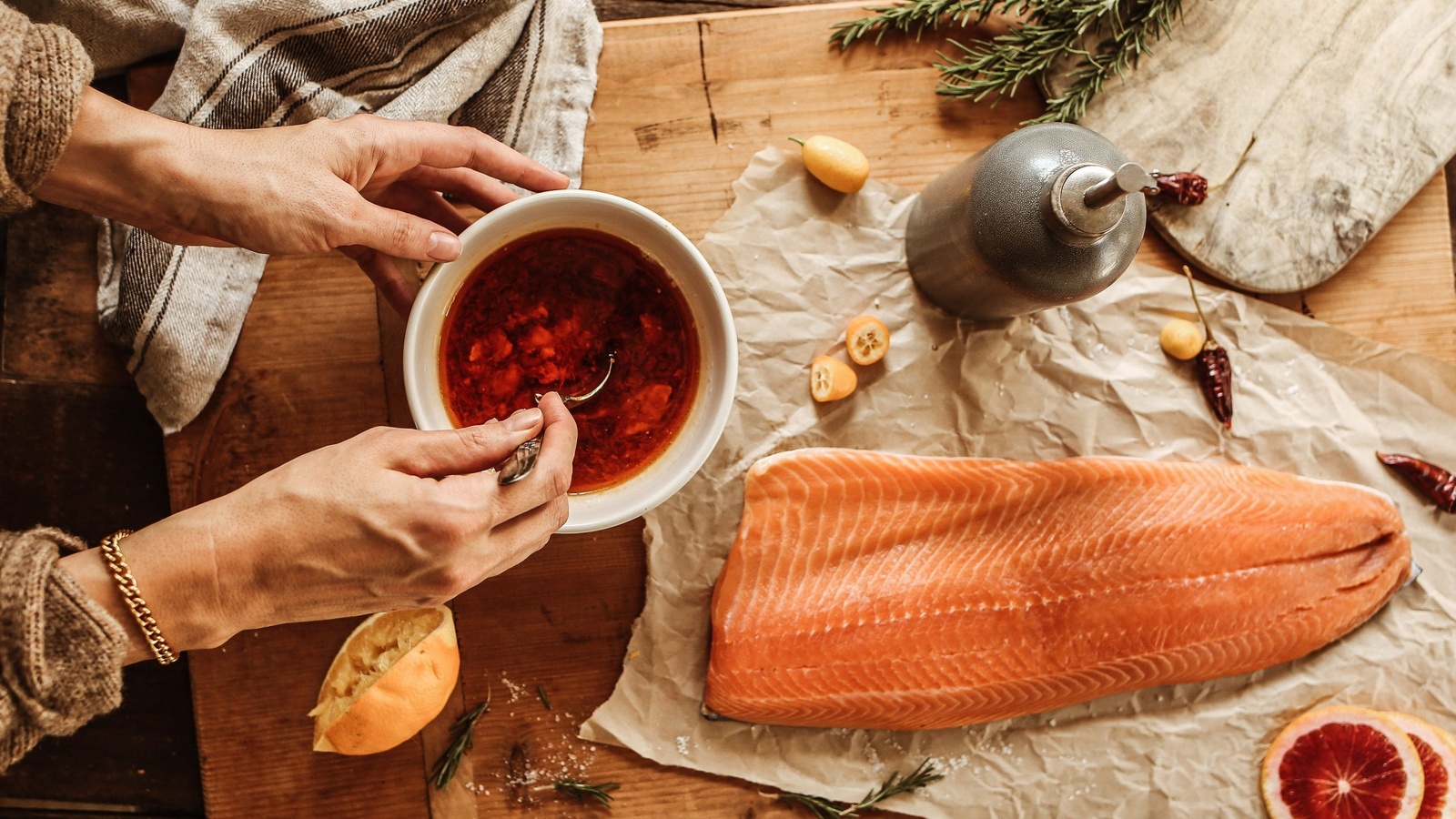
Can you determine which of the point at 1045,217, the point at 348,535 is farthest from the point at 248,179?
the point at 1045,217

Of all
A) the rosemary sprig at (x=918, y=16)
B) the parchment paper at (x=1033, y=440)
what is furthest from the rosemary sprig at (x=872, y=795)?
the rosemary sprig at (x=918, y=16)

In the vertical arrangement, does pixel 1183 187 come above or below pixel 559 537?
above

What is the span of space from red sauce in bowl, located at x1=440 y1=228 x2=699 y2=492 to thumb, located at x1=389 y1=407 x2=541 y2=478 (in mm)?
231

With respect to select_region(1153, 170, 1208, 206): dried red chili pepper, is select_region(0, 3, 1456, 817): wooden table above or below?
below

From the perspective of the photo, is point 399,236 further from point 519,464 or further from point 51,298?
point 51,298

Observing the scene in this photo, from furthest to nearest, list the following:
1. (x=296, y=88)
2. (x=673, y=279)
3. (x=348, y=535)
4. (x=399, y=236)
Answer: (x=296, y=88) < (x=673, y=279) < (x=399, y=236) < (x=348, y=535)

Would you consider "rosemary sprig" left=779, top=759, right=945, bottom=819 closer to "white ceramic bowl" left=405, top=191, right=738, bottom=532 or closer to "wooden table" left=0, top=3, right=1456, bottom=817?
"wooden table" left=0, top=3, right=1456, bottom=817

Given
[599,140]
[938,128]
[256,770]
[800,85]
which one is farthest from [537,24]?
[256,770]

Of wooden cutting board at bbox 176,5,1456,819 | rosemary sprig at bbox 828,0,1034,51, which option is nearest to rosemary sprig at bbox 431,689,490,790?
wooden cutting board at bbox 176,5,1456,819

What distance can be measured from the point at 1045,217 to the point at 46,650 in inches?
61.4

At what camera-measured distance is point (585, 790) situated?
5.40 ft

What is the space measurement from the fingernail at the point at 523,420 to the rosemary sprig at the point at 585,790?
0.80m

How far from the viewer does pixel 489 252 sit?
141 centimetres

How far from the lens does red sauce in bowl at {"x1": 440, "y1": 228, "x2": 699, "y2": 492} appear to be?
4.75 ft
